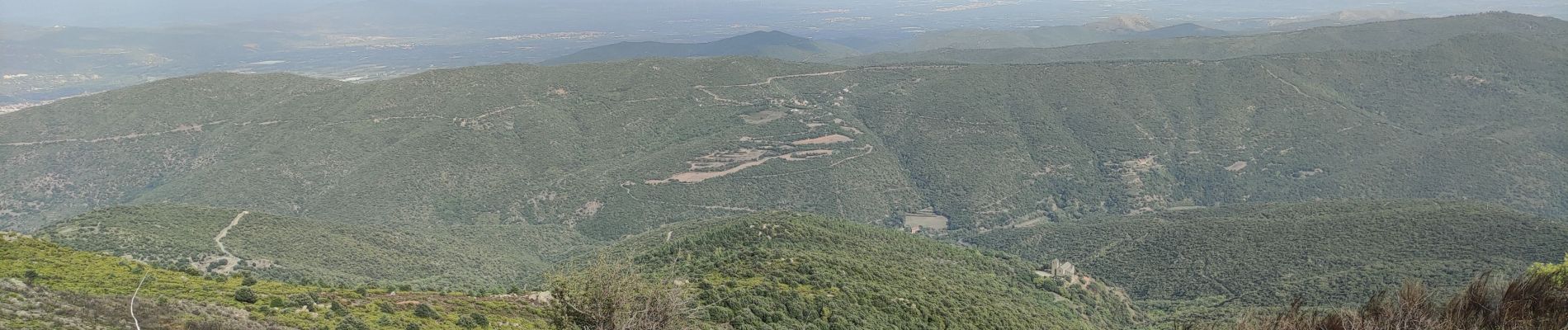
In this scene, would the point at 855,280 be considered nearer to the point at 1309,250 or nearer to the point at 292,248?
the point at 1309,250

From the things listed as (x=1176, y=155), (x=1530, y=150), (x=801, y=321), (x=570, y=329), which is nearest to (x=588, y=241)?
(x=801, y=321)

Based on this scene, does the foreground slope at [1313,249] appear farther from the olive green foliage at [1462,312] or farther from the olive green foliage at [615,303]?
the olive green foliage at [615,303]

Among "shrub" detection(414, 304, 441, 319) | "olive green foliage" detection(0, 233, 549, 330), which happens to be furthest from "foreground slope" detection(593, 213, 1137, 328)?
"olive green foliage" detection(0, 233, 549, 330)

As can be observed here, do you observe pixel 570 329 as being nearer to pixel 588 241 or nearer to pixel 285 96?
pixel 588 241

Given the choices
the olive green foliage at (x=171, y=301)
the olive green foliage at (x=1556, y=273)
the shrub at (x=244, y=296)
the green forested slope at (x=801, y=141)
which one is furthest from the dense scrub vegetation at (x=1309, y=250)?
the shrub at (x=244, y=296)

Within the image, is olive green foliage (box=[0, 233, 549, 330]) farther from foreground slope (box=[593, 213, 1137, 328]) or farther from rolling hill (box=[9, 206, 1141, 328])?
foreground slope (box=[593, 213, 1137, 328])

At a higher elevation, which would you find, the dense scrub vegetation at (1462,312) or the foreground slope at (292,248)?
the dense scrub vegetation at (1462,312)
